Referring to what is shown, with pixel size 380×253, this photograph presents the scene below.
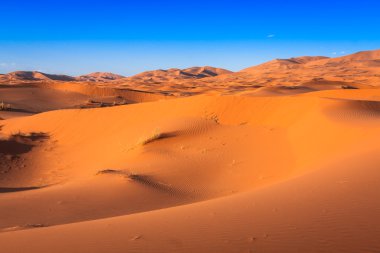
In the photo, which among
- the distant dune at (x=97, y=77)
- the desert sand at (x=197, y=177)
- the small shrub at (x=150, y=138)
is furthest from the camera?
the distant dune at (x=97, y=77)

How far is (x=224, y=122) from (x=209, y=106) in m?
1.80

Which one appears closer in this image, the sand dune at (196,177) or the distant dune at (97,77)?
the sand dune at (196,177)

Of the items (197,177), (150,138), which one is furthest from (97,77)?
(197,177)

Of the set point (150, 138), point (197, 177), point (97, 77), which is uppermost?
point (97, 77)

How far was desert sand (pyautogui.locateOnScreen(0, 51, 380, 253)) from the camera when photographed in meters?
3.69

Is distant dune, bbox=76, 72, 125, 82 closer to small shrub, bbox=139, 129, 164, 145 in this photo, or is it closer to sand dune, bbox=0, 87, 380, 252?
sand dune, bbox=0, 87, 380, 252

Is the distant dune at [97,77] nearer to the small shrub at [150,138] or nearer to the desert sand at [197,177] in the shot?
the desert sand at [197,177]

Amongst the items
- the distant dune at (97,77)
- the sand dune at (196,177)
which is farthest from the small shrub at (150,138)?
the distant dune at (97,77)

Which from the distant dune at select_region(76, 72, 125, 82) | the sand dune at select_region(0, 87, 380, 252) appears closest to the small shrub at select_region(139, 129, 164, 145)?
the sand dune at select_region(0, 87, 380, 252)

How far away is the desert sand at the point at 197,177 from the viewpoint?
3688 mm

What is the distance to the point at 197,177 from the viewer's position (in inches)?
353

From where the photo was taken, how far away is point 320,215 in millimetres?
4082

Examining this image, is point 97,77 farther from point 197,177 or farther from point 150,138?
point 197,177

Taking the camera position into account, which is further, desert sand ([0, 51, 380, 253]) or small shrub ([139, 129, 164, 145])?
small shrub ([139, 129, 164, 145])
